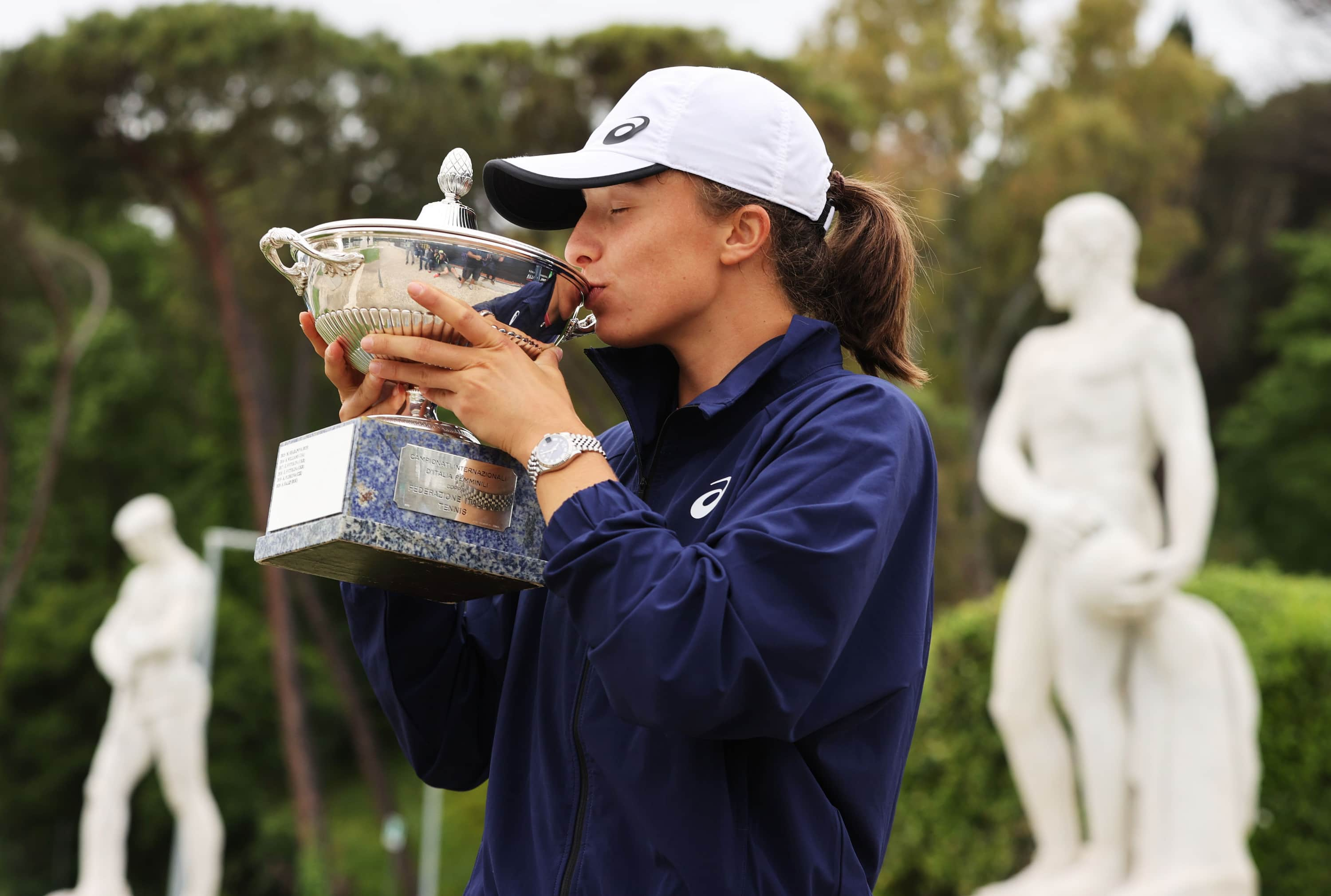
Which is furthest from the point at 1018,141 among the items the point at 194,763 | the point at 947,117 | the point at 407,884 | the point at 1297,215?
the point at 194,763

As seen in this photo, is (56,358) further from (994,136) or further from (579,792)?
(579,792)

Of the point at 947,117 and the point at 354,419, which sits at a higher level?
the point at 947,117

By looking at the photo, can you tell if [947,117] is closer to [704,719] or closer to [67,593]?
[67,593]

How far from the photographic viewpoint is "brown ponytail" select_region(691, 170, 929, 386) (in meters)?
1.70

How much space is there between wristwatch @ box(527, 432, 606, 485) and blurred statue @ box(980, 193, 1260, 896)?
5.68 meters

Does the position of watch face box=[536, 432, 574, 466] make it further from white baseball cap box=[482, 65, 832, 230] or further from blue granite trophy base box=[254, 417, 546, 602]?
white baseball cap box=[482, 65, 832, 230]

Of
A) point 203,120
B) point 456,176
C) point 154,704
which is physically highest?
point 203,120

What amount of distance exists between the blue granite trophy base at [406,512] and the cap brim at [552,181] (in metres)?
0.29

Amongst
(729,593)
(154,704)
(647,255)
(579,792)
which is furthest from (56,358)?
(729,593)

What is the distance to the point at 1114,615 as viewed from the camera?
22.6ft

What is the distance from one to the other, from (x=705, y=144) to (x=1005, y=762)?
8585 millimetres

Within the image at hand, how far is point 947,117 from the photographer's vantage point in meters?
19.8

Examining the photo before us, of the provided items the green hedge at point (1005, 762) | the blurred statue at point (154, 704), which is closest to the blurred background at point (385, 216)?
the green hedge at point (1005, 762)

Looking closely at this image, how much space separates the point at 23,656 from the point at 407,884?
23.9 ft
